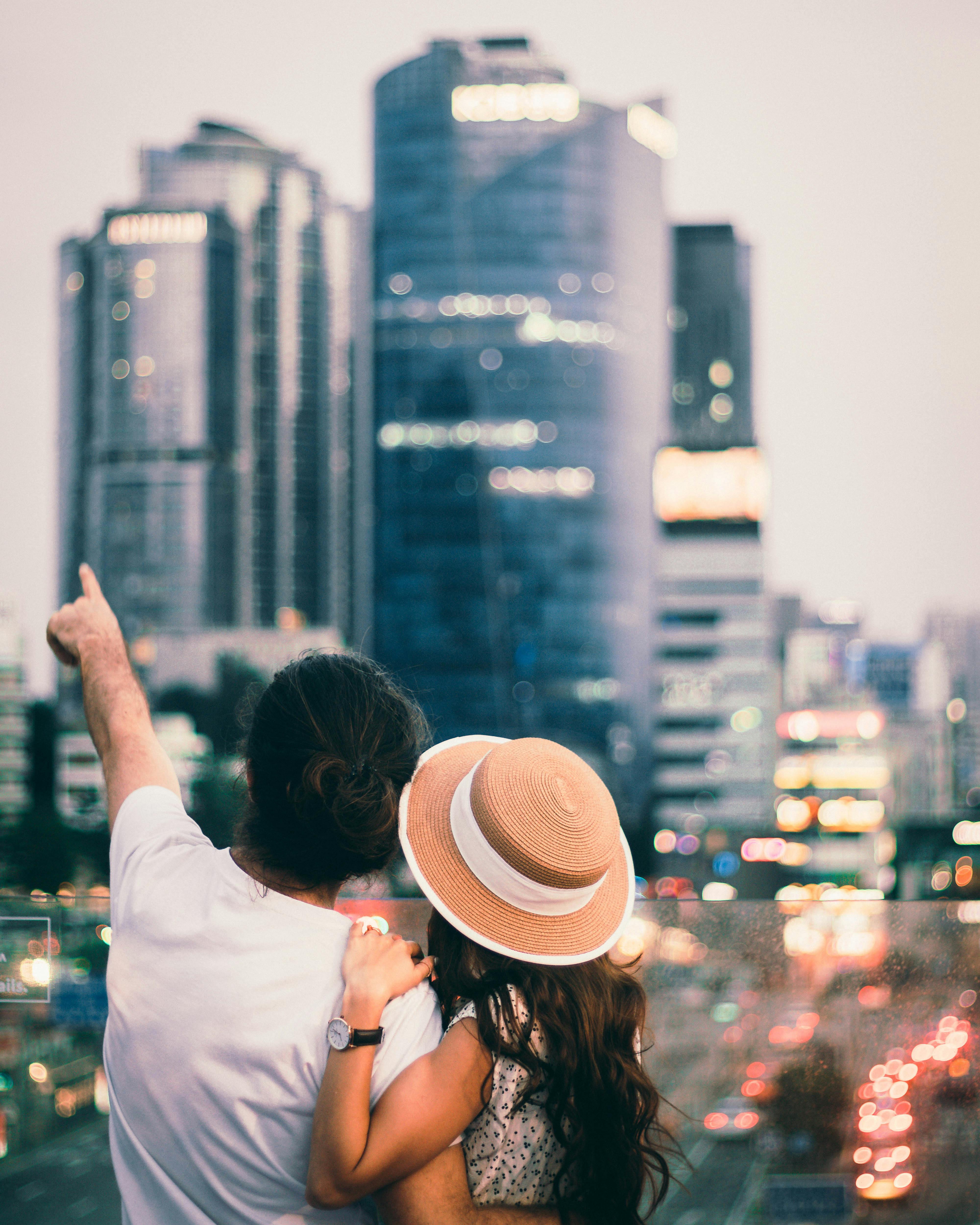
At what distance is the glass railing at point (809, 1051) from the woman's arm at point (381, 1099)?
2.71 feet

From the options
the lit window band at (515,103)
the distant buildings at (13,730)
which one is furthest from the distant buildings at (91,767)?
the lit window band at (515,103)

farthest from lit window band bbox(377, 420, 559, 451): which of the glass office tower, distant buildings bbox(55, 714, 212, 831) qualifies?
distant buildings bbox(55, 714, 212, 831)

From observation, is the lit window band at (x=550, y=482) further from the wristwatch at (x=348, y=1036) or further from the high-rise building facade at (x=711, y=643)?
the wristwatch at (x=348, y=1036)

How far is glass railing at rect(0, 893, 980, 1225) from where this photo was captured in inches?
86.5

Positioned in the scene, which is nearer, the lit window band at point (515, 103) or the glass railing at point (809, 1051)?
the glass railing at point (809, 1051)

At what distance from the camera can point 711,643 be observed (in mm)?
64375

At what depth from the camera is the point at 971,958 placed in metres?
2.20

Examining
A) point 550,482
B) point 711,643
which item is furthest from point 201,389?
point 711,643

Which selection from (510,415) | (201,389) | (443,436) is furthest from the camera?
(201,389)

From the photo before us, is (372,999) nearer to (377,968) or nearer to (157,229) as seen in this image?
(377,968)

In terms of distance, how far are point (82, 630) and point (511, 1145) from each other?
101 cm

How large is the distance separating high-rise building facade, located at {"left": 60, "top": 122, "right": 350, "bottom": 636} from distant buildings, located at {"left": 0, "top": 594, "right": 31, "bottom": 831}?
31.7 feet

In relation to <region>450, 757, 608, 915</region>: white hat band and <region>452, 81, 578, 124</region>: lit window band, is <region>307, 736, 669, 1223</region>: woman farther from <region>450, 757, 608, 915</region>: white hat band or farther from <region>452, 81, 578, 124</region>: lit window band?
<region>452, 81, 578, 124</region>: lit window band

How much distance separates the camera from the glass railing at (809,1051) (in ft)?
7.21
